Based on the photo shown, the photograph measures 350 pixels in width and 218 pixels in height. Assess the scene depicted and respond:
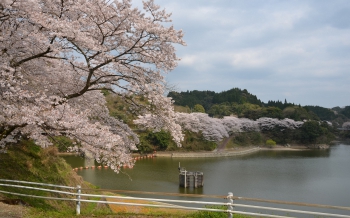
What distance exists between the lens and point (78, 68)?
298 inches

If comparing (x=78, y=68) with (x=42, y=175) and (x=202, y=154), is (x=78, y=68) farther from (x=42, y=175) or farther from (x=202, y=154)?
(x=202, y=154)

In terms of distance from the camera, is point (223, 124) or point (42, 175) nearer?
point (42, 175)

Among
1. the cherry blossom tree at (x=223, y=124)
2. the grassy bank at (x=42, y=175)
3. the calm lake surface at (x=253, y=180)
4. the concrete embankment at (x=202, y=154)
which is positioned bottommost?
the calm lake surface at (x=253, y=180)

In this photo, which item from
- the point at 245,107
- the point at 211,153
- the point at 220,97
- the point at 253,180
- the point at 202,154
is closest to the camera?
the point at 253,180

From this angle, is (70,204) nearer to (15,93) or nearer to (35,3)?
(15,93)

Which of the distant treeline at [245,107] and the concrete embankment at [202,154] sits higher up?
the distant treeline at [245,107]

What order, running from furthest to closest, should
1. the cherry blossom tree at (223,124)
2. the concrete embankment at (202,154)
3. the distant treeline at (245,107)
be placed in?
1. the distant treeline at (245,107)
2. the cherry blossom tree at (223,124)
3. the concrete embankment at (202,154)

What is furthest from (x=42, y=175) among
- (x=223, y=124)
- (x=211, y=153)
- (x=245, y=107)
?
(x=245, y=107)

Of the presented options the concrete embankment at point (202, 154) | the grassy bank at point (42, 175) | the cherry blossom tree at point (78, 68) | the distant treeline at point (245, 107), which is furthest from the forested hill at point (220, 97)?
the cherry blossom tree at point (78, 68)

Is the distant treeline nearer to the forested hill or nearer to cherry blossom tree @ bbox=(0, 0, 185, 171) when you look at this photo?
the forested hill

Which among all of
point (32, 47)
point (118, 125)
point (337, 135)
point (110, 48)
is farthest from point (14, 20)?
point (337, 135)

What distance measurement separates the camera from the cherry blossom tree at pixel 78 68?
5586 millimetres

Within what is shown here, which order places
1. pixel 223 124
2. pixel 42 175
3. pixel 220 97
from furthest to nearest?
pixel 220 97, pixel 223 124, pixel 42 175

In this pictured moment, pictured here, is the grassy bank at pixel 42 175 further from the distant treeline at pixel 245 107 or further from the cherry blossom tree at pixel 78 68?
the distant treeline at pixel 245 107
